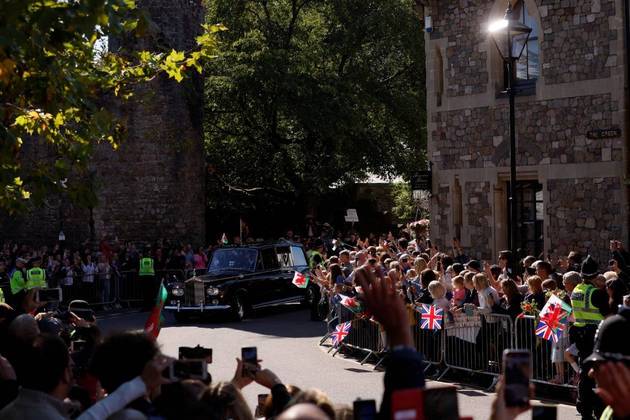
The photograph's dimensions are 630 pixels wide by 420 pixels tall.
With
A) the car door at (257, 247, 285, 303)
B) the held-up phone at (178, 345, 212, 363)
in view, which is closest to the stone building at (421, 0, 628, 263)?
the car door at (257, 247, 285, 303)

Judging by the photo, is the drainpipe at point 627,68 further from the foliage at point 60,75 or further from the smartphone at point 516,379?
the smartphone at point 516,379

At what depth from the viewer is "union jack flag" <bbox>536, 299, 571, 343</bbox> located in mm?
11477

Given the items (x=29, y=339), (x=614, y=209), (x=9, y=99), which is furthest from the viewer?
(x=614, y=209)

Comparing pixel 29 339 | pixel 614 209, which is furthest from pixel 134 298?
pixel 29 339

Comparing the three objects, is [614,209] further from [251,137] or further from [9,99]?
[251,137]

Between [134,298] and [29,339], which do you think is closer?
Answer: [29,339]

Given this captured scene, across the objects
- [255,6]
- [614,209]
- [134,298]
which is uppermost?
[255,6]

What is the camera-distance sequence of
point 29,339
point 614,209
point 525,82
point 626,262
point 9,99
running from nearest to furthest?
point 29,339 → point 9,99 → point 626,262 → point 614,209 → point 525,82

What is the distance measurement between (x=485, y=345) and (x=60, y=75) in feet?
24.1

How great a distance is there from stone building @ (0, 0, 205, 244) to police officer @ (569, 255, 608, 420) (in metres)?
24.7

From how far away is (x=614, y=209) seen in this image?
65.1 feet

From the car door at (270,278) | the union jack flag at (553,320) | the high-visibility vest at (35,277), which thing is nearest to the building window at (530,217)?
the car door at (270,278)

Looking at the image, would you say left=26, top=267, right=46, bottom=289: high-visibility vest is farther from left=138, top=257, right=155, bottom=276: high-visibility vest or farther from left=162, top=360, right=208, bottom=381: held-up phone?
left=162, top=360, right=208, bottom=381: held-up phone

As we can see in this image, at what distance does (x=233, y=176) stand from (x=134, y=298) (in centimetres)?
1441
